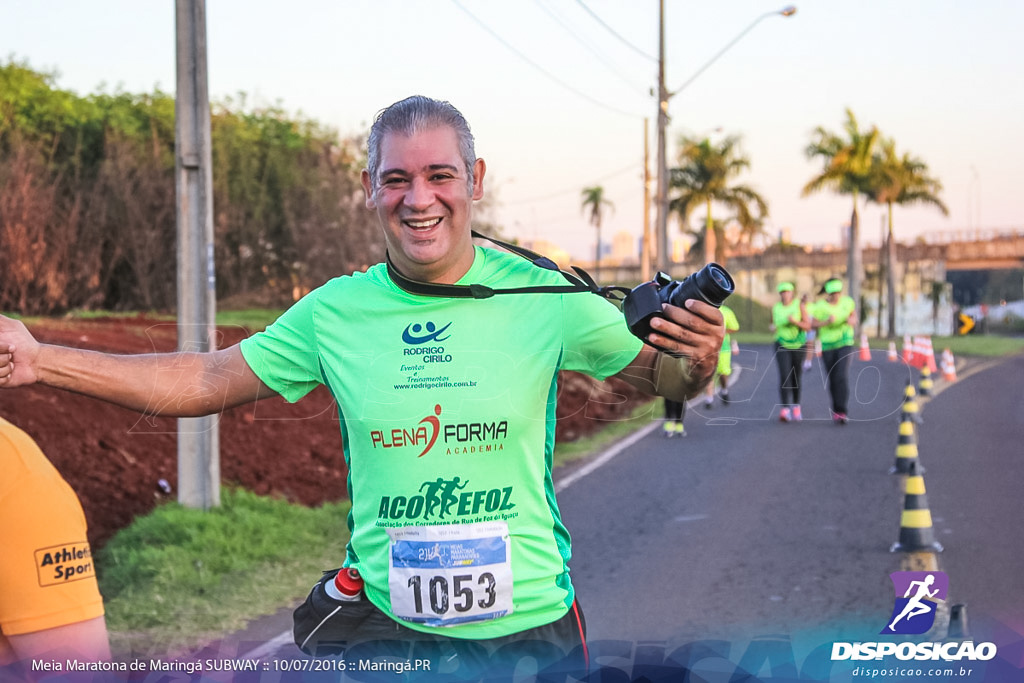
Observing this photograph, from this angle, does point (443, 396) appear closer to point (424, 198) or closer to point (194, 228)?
point (424, 198)

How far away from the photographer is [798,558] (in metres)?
8.36

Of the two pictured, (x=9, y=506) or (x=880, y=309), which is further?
(x=880, y=309)

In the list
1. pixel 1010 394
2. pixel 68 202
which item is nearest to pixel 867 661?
pixel 1010 394

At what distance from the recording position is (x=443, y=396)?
292 centimetres

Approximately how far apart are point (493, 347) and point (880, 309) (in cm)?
6075

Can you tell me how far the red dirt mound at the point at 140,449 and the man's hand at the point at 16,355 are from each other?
15.8 ft

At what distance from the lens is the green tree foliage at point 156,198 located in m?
22.5

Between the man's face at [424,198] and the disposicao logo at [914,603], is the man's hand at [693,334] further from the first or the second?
the disposicao logo at [914,603]

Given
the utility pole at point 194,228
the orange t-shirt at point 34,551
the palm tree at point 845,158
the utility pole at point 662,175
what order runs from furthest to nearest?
the palm tree at point 845,158, the utility pole at point 662,175, the utility pole at point 194,228, the orange t-shirt at point 34,551


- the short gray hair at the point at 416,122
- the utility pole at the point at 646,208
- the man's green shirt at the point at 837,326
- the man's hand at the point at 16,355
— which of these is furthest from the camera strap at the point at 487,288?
the utility pole at the point at 646,208

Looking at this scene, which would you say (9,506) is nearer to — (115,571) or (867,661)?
(867,661)

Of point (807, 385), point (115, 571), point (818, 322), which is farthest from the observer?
point (807, 385)

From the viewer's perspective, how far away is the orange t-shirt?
229cm

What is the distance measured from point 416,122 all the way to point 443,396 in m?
0.69
